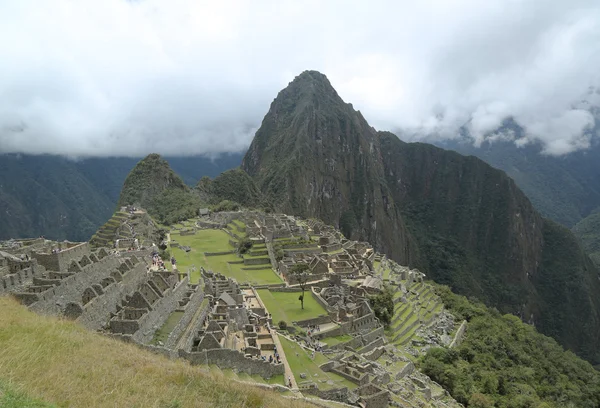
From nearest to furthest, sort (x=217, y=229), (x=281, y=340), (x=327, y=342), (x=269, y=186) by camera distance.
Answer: (x=281, y=340)
(x=327, y=342)
(x=217, y=229)
(x=269, y=186)

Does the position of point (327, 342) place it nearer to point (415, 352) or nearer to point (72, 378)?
point (415, 352)

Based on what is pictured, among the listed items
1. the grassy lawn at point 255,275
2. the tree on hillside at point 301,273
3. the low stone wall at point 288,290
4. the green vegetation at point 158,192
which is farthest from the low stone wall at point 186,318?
the green vegetation at point 158,192

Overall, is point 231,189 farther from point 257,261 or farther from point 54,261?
point 54,261

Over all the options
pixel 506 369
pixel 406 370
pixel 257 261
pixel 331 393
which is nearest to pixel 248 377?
pixel 331 393

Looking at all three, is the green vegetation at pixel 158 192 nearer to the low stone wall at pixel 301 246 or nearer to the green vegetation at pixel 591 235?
the low stone wall at pixel 301 246

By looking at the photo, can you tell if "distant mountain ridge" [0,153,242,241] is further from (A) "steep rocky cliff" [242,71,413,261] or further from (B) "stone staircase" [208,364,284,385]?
(A) "steep rocky cliff" [242,71,413,261]

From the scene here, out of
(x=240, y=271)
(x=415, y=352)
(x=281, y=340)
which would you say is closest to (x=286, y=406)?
(x=281, y=340)
